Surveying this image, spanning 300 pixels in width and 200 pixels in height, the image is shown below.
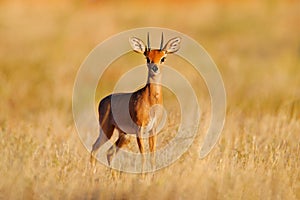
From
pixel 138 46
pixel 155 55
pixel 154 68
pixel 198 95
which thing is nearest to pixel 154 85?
pixel 154 68

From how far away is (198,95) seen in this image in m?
13.8

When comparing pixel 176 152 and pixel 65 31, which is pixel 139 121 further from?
pixel 65 31

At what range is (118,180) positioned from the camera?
767 cm

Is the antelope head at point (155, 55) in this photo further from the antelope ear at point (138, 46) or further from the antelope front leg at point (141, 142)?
the antelope front leg at point (141, 142)

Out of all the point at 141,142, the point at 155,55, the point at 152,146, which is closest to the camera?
the point at 155,55

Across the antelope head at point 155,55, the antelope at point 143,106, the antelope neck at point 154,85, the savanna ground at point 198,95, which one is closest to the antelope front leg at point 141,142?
the antelope at point 143,106

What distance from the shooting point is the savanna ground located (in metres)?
7.32

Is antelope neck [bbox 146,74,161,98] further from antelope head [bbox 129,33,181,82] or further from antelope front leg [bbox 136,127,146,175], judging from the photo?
antelope front leg [bbox 136,127,146,175]

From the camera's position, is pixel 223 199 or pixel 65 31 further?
pixel 65 31

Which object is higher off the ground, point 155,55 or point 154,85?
point 155,55

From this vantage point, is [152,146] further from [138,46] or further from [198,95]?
[198,95]

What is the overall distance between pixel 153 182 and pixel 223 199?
690 mm

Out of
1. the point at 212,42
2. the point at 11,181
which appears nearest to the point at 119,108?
the point at 11,181

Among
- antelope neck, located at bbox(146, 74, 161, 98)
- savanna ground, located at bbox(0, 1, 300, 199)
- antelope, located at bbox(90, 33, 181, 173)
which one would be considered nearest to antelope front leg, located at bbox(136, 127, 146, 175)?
antelope, located at bbox(90, 33, 181, 173)
